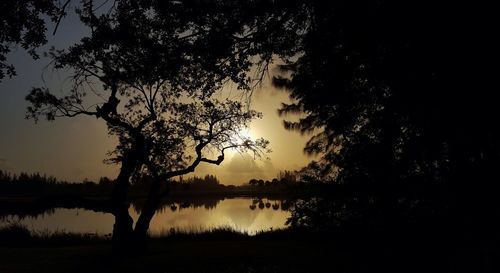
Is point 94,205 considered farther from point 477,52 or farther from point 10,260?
point 477,52

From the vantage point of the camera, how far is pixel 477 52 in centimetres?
577

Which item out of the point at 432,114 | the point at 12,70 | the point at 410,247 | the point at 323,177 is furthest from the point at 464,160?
the point at 12,70

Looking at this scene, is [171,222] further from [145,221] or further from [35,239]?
[145,221]

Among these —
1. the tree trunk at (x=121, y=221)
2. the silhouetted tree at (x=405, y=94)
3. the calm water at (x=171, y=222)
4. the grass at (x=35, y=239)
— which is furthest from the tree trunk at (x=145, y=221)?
the silhouetted tree at (x=405, y=94)

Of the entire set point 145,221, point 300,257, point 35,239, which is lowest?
point 300,257

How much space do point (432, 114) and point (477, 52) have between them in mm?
1022

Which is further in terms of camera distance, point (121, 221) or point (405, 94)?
point (121, 221)

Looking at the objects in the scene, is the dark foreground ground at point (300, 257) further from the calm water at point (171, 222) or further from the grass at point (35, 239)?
the calm water at point (171, 222)

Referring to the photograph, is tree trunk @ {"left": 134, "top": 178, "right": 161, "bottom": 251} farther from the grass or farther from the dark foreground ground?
the grass

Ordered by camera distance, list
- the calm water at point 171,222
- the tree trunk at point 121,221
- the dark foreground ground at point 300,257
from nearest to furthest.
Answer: the dark foreground ground at point 300,257 → the tree trunk at point 121,221 → the calm water at point 171,222

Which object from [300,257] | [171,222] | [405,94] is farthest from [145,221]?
[171,222]

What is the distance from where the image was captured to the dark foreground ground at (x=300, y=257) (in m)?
6.82

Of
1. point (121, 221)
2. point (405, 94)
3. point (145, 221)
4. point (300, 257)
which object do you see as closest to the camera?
point (405, 94)

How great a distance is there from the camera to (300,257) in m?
13.3
